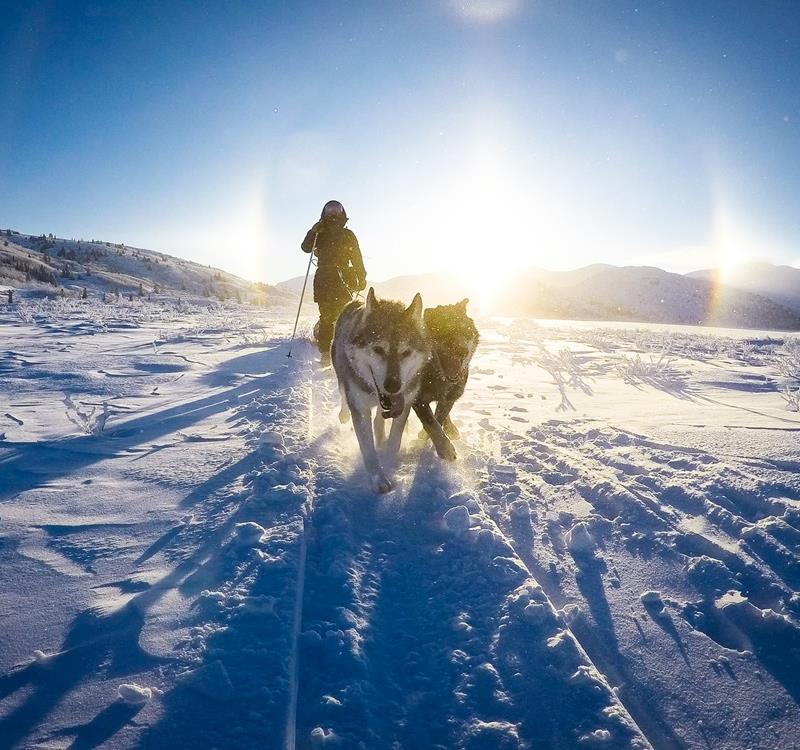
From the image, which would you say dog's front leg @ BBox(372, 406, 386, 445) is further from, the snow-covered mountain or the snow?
the snow-covered mountain

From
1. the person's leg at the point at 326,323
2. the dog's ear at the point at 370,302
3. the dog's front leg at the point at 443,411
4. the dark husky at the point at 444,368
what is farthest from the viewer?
the person's leg at the point at 326,323

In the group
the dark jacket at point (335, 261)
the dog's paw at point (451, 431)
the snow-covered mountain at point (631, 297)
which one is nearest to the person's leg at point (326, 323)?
the dark jacket at point (335, 261)

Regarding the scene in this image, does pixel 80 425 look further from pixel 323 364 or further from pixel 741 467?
pixel 741 467

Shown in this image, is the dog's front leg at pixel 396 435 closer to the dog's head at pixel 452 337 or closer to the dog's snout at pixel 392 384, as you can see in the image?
the dog's head at pixel 452 337

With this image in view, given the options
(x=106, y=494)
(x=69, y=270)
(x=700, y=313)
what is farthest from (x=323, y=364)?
(x=700, y=313)

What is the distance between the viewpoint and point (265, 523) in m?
2.34

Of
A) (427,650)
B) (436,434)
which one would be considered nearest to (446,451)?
(436,434)

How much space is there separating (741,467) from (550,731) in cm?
265

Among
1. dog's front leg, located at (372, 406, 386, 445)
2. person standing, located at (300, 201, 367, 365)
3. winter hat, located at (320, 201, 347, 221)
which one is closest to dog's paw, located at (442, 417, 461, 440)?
dog's front leg, located at (372, 406, 386, 445)

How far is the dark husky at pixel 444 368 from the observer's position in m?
3.84

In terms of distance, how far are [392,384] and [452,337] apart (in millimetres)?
1351

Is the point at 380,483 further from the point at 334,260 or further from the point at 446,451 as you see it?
the point at 334,260

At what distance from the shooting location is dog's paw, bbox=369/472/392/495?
9.57 feet

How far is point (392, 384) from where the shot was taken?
304 centimetres
